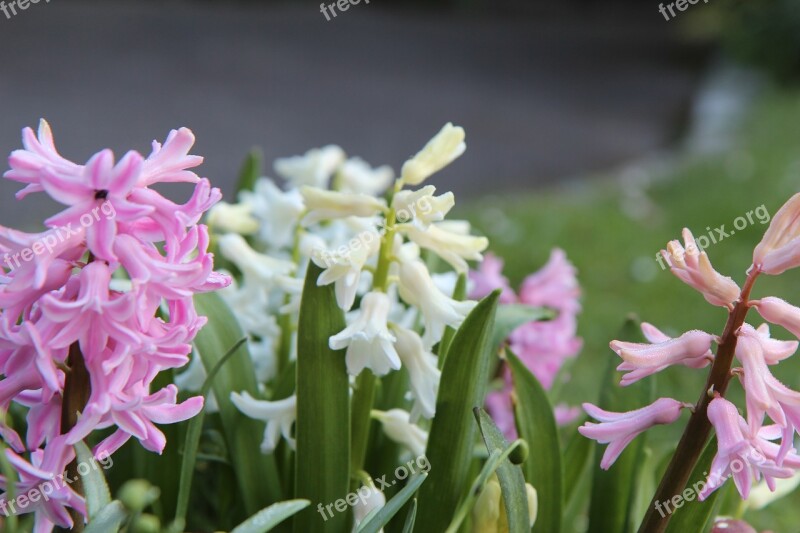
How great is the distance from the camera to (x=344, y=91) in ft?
25.9

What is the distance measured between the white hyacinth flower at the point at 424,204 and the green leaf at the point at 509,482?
203 mm

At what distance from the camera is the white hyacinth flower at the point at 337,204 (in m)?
1.14

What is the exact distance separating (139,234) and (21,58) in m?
7.37

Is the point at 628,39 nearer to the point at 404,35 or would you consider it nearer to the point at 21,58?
the point at 404,35

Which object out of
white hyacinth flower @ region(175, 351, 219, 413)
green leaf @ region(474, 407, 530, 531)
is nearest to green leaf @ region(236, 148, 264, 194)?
white hyacinth flower @ region(175, 351, 219, 413)

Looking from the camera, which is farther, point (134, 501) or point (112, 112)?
point (112, 112)

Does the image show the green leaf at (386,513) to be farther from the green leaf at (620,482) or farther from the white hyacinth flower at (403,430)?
the green leaf at (620,482)

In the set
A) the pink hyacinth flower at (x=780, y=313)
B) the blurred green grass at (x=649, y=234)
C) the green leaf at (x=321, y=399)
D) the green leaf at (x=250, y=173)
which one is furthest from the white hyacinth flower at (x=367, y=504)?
the blurred green grass at (x=649, y=234)

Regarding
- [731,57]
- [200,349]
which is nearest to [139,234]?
[200,349]

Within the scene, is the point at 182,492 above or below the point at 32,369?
below

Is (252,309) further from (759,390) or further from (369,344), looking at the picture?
(759,390)

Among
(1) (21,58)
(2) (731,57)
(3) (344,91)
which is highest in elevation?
(1) (21,58)

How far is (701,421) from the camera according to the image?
91cm

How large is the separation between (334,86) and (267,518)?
24.2 feet
